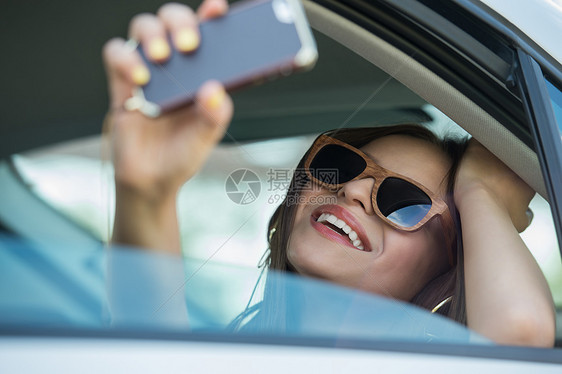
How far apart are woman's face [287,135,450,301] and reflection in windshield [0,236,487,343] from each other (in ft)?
0.97

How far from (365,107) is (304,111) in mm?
174

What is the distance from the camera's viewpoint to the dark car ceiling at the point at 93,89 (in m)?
0.99

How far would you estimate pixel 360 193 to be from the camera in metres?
1.47

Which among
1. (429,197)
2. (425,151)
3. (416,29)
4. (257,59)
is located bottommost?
(429,197)

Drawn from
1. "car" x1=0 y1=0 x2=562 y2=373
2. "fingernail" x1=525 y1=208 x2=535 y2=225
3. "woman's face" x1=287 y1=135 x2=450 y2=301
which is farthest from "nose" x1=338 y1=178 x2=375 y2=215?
"fingernail" x1=525 y1=208 x2=535 y2=225

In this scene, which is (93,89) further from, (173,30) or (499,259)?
(499,259)

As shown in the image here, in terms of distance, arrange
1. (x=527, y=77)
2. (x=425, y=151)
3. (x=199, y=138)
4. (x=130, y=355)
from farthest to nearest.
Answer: (x=425, y=151) → (x=527, y=77) → (x=199, y=138) → (x=130, y=355)

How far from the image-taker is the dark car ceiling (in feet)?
3.24

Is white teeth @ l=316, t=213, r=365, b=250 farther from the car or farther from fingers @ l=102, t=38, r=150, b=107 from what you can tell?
fingers @ l=102, t=38, r=150, b=107

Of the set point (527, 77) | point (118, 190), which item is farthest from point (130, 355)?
point (527, 77)

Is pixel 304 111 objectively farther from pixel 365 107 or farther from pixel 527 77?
pixel 527 77

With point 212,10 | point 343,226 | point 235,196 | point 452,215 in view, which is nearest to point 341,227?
point 343,226

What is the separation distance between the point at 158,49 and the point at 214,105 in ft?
0.35

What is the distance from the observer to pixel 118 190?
90 centimetres
